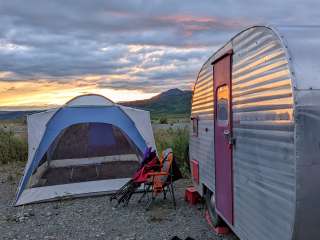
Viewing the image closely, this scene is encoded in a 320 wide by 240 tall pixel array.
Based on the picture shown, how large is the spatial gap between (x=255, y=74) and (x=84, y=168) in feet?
26.6

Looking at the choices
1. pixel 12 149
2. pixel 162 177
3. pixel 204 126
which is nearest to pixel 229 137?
pixel 204 126

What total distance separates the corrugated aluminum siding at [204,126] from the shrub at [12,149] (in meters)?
8.37

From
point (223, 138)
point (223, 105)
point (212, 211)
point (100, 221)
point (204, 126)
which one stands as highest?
point (223, 105)

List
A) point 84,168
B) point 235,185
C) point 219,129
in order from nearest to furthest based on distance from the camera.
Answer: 1. point 235,185
2. point 219,129
3. point 84,168

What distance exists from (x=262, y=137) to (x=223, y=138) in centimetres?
146

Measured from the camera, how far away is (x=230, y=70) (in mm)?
4996

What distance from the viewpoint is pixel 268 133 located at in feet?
12.1

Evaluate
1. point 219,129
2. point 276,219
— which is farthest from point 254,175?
point 219,129

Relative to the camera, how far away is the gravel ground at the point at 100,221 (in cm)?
670

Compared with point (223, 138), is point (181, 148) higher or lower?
lower

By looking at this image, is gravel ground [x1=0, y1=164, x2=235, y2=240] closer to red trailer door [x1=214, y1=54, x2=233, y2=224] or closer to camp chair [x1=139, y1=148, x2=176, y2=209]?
camp chair [x1=139, y1=148, x2=176, y2=209]

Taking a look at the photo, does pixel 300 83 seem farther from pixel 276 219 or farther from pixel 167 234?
pixel 167 234

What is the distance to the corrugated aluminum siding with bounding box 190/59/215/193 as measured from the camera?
6.11 meters

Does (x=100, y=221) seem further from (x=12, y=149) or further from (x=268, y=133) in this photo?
(x=12, y=149)
